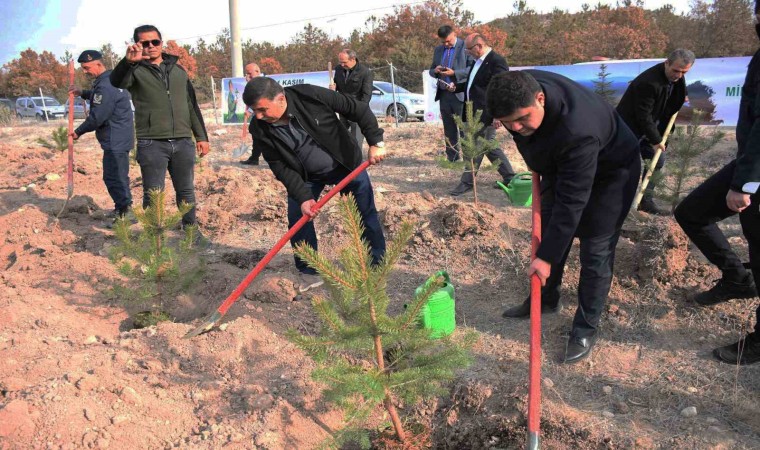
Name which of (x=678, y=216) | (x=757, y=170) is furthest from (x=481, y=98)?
(x=757, y=170)

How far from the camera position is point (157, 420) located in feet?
7.88

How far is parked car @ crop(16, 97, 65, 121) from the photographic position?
23.5 meters

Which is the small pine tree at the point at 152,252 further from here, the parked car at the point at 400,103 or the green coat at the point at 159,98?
the parked car at the point at 400,103

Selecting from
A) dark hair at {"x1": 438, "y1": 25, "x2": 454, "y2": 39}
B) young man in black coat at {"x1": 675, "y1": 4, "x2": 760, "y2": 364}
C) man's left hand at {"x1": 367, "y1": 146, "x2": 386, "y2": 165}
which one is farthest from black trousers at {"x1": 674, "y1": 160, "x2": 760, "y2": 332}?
dark hair at {"x1": 438, "y1": 25, "x2": 454, "y2": 39}

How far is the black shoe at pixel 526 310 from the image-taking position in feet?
11.6

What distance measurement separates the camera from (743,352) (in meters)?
2.83

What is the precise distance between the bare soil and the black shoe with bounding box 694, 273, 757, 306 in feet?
0.32

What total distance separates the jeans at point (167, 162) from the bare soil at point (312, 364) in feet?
2.30

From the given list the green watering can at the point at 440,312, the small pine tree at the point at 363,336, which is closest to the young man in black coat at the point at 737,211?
the green watering can at the point at 440,312

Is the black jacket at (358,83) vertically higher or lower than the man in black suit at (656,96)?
higher

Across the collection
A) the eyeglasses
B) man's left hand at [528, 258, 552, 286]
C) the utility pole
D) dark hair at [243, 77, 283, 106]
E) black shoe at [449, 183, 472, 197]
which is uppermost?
the utility pole

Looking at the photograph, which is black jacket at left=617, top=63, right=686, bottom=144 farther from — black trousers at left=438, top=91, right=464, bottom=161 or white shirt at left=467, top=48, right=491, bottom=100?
black trousers at left=438, top=91, right=464, bottom=161

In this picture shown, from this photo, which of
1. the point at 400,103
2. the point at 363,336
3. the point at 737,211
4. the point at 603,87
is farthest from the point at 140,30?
the point at 400,103

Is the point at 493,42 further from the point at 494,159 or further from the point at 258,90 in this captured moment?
the point at 258,90
